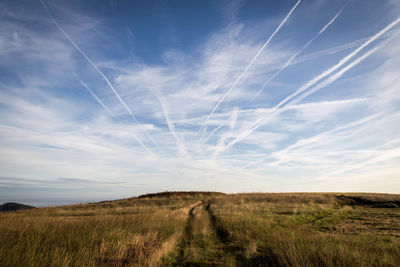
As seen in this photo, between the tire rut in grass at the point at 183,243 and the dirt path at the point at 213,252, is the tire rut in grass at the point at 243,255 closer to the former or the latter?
the dirt path at the point at 213,252

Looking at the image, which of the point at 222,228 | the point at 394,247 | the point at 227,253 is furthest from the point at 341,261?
the point at 222,228

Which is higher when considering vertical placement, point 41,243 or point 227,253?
point 41,243

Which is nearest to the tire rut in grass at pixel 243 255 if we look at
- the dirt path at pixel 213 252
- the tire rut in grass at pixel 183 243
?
the dirt path at pixel 213 252

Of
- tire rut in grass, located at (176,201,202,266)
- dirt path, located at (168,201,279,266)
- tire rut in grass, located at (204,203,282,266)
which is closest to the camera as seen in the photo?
tire rut in grass, located at (204,203,282,266)

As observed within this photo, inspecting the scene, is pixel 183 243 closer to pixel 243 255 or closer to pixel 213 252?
pixel 213 252

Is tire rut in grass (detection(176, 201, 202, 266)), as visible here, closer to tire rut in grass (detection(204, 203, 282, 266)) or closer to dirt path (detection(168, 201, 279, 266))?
dirt path (detection(168, 201, 279, 266))

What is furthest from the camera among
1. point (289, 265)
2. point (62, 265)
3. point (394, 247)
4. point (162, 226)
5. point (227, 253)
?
point (162, 226)

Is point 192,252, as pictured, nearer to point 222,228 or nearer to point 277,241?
point 277,241

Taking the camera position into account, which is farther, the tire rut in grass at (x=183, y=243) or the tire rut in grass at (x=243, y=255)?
Answer: the tire rut in grass at (x=183, y=243)

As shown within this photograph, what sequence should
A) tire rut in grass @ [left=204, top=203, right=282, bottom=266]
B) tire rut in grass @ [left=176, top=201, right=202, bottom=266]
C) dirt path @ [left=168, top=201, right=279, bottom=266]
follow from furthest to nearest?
tire rut in grass @ [left=176, top=201, right=202, bottom=266]
dirt path @ [left=168, top=201, right=279, bottom=266]
tire rut in grass @ [left=204, top=203, right=282, bottom=266]

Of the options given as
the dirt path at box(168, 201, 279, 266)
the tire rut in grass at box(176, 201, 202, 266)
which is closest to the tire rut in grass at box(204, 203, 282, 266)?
the dirt path at box(168, 201, 279, 266)

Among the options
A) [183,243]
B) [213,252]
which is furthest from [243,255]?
[183,243]

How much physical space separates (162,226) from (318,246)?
8.28 metres

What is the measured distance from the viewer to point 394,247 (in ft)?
22.2
